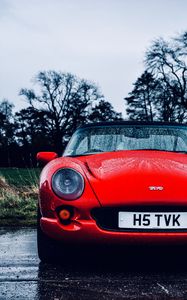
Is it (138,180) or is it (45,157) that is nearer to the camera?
(138,180)

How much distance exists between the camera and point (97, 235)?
305cm

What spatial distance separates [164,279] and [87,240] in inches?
21.5

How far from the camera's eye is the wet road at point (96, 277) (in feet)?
8.41

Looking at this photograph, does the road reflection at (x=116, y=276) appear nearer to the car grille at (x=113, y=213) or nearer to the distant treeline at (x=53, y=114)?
the car grille at (x=113, y=213)

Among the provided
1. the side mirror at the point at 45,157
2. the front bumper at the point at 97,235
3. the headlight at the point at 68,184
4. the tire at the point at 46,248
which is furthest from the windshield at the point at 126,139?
the front bumper at the point at 97,235

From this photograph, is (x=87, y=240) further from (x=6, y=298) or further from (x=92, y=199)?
(x=6, y=298)

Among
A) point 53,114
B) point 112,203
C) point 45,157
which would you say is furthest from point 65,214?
point 53,114

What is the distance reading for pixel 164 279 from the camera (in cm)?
289

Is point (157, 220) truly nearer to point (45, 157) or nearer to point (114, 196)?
point (114, 196)

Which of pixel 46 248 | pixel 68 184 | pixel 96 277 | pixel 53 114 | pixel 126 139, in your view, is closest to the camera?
pixel 96 277

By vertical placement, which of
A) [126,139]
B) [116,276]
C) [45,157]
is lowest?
[116,276]

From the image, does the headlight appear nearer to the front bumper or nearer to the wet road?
the front bumper

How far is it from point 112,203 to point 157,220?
305 mm

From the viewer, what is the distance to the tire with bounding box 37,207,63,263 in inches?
A: 131
